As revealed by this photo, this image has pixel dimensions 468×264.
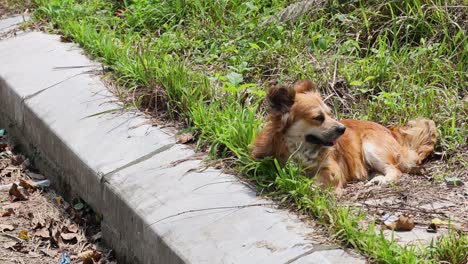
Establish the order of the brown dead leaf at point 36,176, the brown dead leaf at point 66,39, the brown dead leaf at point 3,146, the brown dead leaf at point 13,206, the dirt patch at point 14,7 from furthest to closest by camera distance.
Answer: the dirt patch at point 14,7
the brown dead leaf at point 66,39
the brown dead leaf at point 3,146
the brown dead leaf at point 36,176
the brown dead leaf at point 13,206

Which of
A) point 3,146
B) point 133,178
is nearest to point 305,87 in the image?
point 133,178

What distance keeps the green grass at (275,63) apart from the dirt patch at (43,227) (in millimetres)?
1006

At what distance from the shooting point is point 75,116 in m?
6.77

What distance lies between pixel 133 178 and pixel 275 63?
194cm

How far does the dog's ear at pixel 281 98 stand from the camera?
547 centimetres

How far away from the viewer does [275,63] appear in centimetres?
711

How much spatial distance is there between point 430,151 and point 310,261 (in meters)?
1.89

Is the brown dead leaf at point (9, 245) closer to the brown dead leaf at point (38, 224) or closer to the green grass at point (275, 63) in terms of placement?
the brown dead leaf at point (38, 224)

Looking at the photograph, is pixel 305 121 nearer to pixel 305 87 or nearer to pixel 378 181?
pixel 305 87

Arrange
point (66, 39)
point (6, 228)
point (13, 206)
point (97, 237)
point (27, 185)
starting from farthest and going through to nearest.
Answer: point (66, 39) → point (27, 185) → point (13, 206) → point (6, 228) → point (97, 237)

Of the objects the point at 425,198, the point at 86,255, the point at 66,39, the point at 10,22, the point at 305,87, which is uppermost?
the point at 305,87

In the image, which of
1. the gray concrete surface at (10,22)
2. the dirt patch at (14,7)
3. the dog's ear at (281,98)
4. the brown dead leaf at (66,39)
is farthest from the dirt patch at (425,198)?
the dirt patch at (14,7)

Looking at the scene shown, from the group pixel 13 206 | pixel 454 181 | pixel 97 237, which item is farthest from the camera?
pixel 13 206

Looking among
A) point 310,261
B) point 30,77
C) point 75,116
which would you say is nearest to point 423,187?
point 310,261
